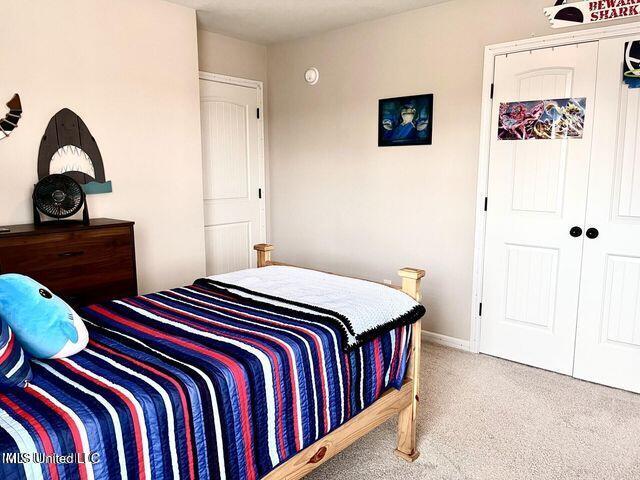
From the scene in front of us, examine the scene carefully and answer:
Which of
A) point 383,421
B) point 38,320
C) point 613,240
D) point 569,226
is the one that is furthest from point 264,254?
point 613,240

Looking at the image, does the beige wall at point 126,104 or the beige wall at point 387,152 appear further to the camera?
the beige wall at point 387,152

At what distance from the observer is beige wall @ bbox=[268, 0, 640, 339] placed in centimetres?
346

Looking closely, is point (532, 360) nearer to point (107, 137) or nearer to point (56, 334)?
point (56, 334)

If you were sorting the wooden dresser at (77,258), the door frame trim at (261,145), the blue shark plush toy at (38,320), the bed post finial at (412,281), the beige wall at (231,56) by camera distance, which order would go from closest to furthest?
1. the blue shark plush toy at (38,320)
2. the bed post finial at (412,281)
3. the wooden dresser at (77,258)
4. the beige wall at (231,56)
5. the door frame trim at (261,145)

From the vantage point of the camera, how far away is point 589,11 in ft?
9.20

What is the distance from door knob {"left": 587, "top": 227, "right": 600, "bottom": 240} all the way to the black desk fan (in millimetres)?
3070

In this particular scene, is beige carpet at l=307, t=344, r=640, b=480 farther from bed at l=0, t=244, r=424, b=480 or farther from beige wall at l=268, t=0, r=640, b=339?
beige wall at l=268, t=0, r=640, b=339

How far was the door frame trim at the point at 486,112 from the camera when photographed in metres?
2.87

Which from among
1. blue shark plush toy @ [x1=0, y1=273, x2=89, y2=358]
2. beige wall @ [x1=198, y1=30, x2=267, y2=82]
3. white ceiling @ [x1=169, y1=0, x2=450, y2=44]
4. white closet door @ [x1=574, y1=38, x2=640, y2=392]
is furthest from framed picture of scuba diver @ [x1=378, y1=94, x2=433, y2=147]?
blue shark plush toy @ [x1=0, y1=273, x2=89, y2=358]

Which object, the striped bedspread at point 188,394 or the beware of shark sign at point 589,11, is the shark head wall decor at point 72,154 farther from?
the beware of shark sign at point 589,11

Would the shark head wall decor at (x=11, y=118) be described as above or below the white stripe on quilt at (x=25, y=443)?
above

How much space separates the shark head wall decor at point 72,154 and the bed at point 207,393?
1358 mm

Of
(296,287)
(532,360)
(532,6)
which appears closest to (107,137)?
(296,287)

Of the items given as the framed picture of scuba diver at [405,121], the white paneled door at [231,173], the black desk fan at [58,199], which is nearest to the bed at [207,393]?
the black desk fan at [58,199]
